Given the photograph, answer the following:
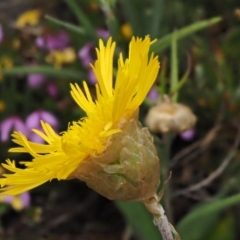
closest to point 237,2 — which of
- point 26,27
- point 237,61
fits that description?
point 237,61

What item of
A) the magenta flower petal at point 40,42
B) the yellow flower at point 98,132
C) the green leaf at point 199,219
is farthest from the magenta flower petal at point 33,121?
the yellow flower at point 98,132

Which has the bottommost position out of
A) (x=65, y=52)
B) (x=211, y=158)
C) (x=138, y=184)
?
(x=211, y=158)

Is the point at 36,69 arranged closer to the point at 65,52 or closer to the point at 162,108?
the point at 65,52

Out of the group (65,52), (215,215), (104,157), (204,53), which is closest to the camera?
(104,157)

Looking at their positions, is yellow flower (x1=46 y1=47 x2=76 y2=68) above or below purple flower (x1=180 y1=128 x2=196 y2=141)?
above

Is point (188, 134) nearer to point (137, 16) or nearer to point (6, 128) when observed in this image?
point (137, 16)

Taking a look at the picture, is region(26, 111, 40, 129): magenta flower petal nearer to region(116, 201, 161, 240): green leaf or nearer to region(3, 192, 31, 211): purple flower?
region(3, 192, 31, 211): purple flower

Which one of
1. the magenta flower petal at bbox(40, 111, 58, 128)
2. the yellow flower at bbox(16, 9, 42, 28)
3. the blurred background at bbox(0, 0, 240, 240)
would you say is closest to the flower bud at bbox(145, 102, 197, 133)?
the blurred background at bbox(0, 0, 240, 240)
